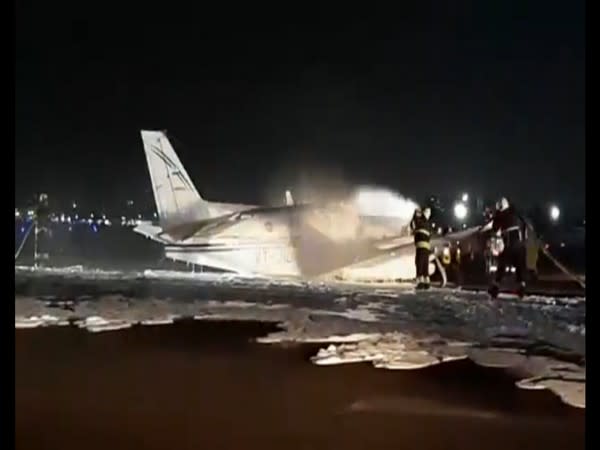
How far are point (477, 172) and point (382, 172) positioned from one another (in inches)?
9.8

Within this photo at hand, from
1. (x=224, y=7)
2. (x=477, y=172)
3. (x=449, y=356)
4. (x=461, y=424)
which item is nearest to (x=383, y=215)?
(x=477, y=172)

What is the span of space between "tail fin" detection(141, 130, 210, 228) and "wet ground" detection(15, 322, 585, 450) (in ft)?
1.08

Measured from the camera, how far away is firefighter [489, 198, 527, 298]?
6.39ft

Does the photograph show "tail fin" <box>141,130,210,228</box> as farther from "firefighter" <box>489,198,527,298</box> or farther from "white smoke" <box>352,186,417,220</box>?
"firefighter" <box>489,198,527,298</box>

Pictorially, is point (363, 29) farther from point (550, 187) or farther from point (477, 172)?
point (550, 187)

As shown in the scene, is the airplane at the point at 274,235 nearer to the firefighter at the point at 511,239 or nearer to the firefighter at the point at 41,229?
the firefighter at the point at 511,239

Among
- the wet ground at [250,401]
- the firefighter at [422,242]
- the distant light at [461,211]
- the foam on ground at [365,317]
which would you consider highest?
the distant light at [461,211]

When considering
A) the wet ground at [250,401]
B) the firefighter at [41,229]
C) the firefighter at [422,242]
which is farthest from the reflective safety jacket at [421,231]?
the firefighter at [41,229]

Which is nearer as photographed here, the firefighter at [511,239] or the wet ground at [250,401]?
the wet ground at [250,401]

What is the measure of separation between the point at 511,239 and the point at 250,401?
0.78 m

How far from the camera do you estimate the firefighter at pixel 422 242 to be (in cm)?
198

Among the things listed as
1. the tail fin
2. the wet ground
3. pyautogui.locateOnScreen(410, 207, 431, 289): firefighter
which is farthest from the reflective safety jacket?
the tail fin

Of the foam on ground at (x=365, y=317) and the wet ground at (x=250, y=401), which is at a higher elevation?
the foam on ground at (x=365, y=317)

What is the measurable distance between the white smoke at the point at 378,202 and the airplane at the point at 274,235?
11 mm
